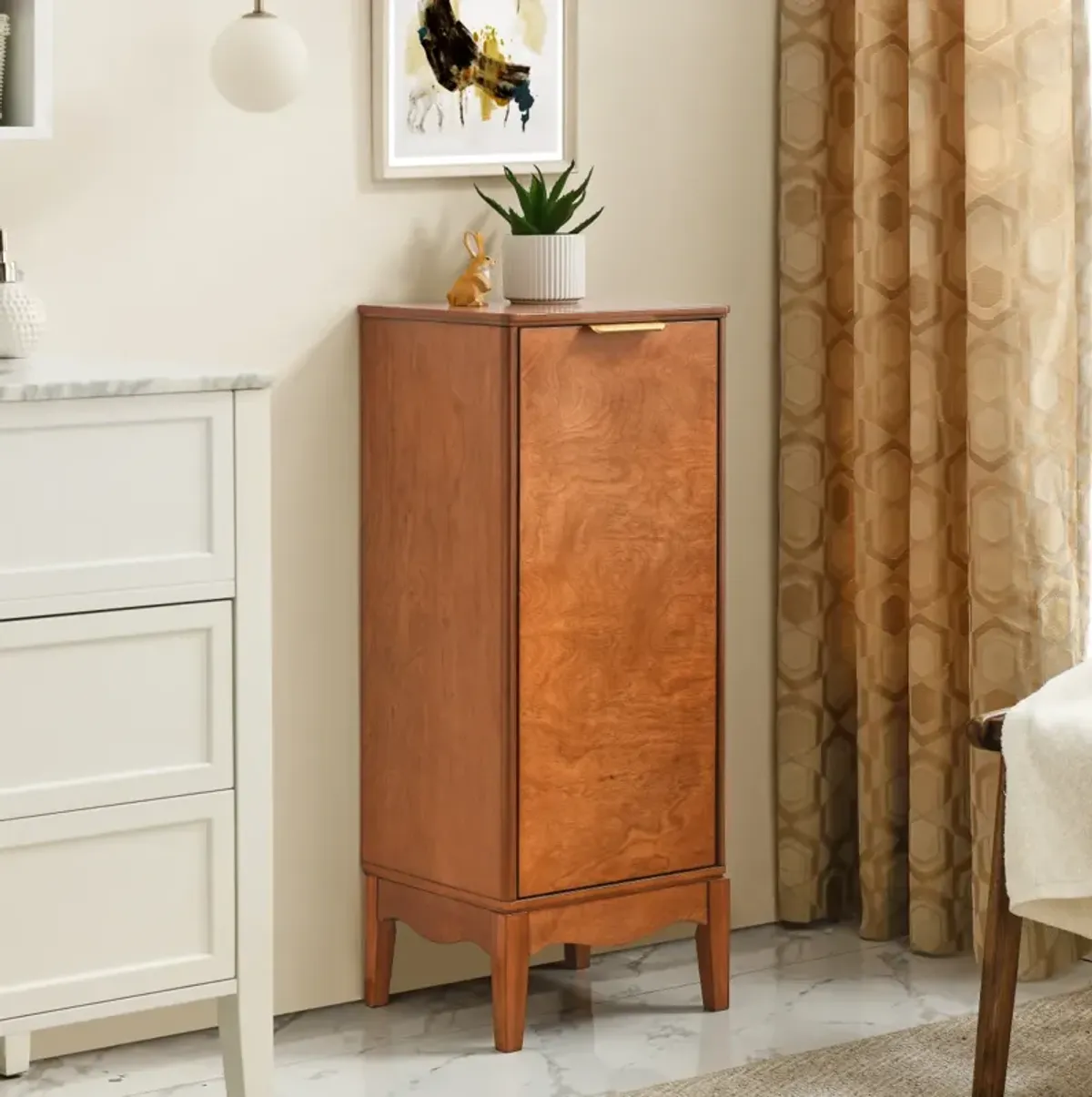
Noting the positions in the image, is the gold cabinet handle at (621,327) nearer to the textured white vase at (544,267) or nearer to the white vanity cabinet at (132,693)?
the textured white vase at (544,267)

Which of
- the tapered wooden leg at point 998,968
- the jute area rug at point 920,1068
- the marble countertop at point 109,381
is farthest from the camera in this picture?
the jute area rug at point 920,1068

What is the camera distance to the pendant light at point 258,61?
2740mm

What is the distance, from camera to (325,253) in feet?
10.0

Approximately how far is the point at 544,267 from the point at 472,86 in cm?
33

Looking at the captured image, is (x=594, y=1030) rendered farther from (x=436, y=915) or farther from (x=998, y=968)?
(x=998, y=968)

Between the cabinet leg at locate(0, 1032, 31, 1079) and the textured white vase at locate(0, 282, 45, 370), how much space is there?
38.0 inches

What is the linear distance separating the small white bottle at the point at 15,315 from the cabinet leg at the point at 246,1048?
86 cm

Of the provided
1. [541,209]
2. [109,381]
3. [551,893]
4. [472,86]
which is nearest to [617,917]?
[551,893]

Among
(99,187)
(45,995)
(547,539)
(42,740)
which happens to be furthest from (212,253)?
(45,995)

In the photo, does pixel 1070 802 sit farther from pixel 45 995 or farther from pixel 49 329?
pixel 49 329

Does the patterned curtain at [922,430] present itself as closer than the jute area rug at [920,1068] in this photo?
No

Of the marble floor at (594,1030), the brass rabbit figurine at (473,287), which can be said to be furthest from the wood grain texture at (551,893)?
the brass rabbit figurine at (473,287)

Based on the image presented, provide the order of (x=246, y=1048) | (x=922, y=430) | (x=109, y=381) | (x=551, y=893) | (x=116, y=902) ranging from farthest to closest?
(x=922, y=430) → (x=551, y=893) → (x=246, y=1048) → (x=116, y=902) → (x=109, y=381)

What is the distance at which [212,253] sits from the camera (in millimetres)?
2957
